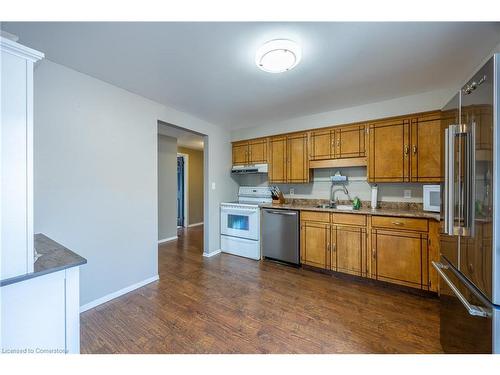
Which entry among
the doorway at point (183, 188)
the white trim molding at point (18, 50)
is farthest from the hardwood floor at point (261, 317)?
the doorway at point (183, 188)

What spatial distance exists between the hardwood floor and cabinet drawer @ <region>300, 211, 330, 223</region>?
0.78m

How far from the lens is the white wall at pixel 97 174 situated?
71.4 inches

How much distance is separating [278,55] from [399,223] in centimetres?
224

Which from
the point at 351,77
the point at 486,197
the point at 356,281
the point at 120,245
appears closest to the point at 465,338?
the point at 486,197

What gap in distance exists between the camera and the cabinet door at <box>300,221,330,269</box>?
9.33 ft

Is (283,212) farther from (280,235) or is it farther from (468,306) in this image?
(468,306)

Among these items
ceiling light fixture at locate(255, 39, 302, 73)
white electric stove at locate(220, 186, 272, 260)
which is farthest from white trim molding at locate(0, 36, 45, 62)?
white electric stove at locate(220, 186, 272, 260)

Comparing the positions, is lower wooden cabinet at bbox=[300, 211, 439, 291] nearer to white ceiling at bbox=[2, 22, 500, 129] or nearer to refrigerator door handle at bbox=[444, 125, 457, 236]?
refrigerator door handle at bbox=[444, 125, 457, 236]

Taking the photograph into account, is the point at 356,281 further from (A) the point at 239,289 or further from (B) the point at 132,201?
(B) the point at 132,201

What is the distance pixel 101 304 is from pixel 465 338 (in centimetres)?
297

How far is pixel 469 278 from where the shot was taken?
45.3 inches

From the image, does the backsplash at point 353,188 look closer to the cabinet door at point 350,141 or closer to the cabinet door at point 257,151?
the cabinet door at point 350,141

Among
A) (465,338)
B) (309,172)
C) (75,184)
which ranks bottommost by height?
(465,338)

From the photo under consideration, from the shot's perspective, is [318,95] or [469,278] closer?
[469,278]
